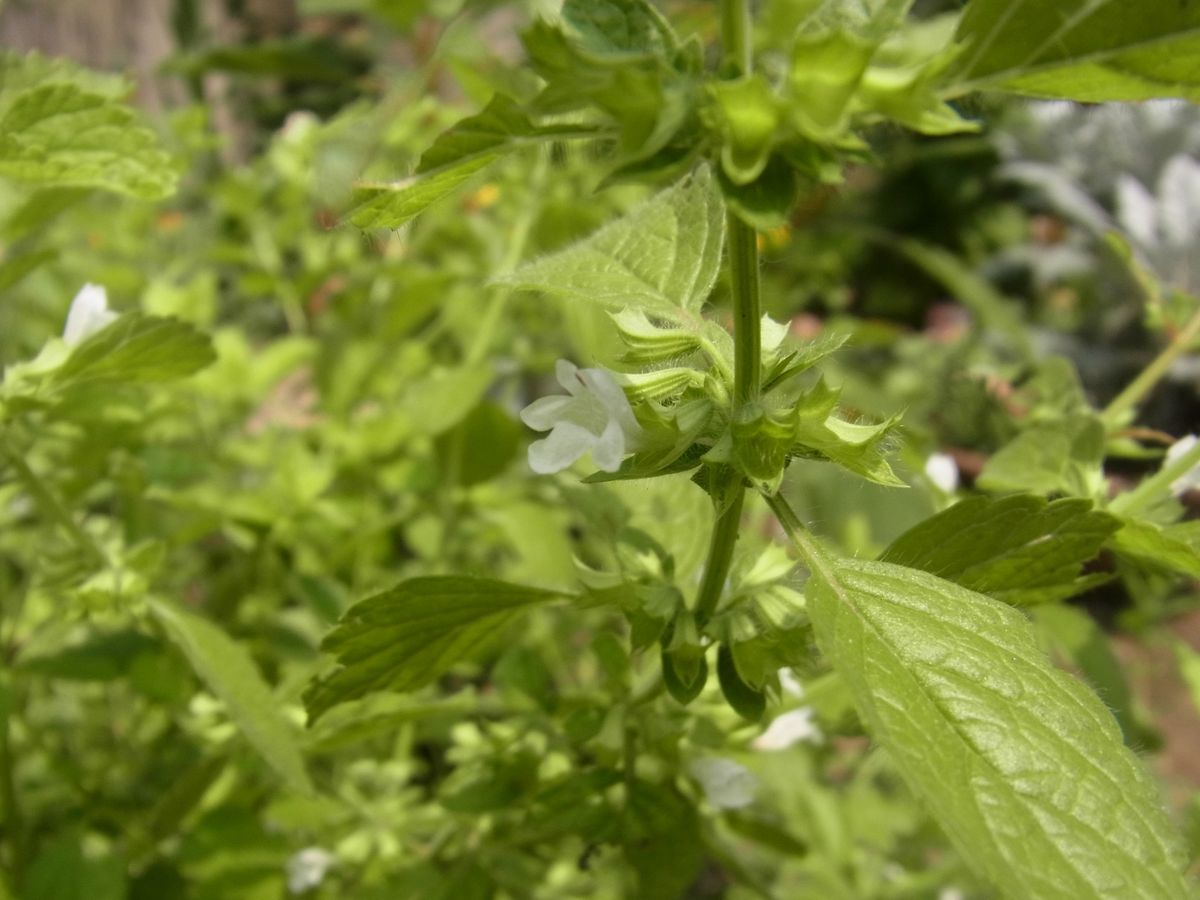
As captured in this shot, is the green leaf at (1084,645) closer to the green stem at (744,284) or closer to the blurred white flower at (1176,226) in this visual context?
the green stem at (744,284)

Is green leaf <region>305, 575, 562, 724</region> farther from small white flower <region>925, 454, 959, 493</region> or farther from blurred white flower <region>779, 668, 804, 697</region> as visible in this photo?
small white flower <region>925, 454, 959, 493</region>

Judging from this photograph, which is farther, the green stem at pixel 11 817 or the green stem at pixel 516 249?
the green stem at pixel 516 249

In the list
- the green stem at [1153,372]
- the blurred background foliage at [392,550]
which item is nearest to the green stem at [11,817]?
the blurred background foliage at [392,550]

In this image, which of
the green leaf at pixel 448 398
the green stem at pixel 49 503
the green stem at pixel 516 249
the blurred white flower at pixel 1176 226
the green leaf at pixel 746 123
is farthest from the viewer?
the blurred white flower at pixel 1176 226

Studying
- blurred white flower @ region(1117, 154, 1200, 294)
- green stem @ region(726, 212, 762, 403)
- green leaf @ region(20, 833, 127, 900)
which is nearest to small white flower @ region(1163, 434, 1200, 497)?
green stem @ region(726, 212, 762, 403)

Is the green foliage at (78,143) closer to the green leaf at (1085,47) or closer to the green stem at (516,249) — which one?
the green leaf at (1085,47)

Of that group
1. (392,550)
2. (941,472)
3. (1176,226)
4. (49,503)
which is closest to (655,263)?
(941,472)

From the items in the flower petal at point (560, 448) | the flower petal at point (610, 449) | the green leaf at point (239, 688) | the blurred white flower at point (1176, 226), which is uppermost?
the flower petal at point (610, 449)

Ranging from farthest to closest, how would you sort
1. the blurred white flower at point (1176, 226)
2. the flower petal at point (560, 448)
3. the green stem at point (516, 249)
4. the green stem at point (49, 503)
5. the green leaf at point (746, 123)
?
the blurred white flower at point (1176, 226)
the green stem at point (516, 249)
the green stem at point (49, 503)
the flower petal at point (560, 448)
the green leaf at point (746, 123)

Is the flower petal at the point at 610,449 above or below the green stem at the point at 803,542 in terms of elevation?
above
